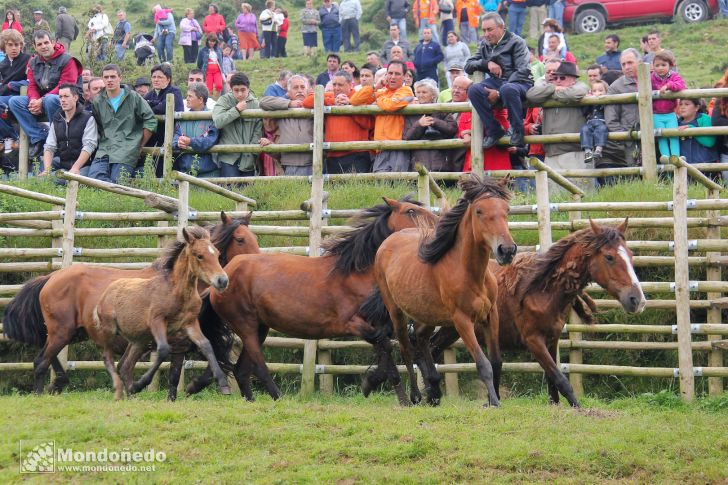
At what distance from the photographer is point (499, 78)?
47.9ft

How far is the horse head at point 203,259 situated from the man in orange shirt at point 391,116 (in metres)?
4.62

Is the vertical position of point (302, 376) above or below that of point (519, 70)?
below

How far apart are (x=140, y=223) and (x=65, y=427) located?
19.5ft

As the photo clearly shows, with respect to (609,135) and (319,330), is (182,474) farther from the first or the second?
(609,135)

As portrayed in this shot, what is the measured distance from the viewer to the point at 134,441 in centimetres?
878

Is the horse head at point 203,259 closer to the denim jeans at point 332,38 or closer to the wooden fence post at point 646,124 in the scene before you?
the wooden fence post at point 646,124

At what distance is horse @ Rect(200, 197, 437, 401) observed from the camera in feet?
38.4

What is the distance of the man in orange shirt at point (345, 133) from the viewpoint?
15.4 m

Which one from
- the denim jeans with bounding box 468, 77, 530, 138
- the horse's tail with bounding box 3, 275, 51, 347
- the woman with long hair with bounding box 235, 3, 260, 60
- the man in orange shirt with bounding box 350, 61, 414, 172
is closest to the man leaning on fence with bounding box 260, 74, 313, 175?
the man in orange shirt with bounding box 350, 61, 414, 172

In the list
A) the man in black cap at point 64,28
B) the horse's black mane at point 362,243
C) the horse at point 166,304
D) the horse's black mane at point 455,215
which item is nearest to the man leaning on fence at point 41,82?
the horse at point 166,304

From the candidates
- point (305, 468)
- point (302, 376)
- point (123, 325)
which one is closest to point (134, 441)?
point (305, 468)

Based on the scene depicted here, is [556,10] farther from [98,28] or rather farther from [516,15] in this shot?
[98,28]

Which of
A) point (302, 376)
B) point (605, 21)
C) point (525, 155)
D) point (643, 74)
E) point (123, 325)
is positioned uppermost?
point (605, 21)

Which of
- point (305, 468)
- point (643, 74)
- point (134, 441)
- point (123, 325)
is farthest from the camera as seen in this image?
point (643, 74)
